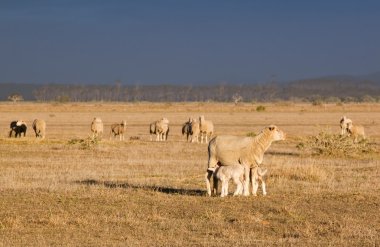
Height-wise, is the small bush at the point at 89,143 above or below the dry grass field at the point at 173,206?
above

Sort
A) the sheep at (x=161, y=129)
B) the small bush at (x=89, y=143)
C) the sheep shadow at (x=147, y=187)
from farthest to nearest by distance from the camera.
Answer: the sheep at (x=161, y=129), the small bush at (x=89, y=143), the sheep shadow at (x=147, y=187)

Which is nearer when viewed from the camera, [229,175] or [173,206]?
[173,206]

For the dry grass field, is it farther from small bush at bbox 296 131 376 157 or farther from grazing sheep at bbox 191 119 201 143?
grazing sheep at bbox 191 119 201 143

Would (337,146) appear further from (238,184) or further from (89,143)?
(238,184)

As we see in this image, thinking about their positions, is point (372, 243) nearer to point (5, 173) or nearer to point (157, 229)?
point (157, 229)

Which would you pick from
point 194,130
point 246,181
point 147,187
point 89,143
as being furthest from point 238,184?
point 194,130

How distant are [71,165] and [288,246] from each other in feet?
51.2

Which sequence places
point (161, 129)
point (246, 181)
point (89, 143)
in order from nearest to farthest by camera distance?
point (246, 181), point (89, 143), point (161, 129)

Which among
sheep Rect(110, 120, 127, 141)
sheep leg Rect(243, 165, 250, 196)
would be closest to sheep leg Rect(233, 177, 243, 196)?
sheep leg Rect(243, 165, 250, 196)

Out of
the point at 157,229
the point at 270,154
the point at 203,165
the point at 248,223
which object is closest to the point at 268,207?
the point at 248,223

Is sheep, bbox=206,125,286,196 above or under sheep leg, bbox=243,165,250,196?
above

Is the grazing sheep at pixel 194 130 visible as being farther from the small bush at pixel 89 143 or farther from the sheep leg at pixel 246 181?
the sheep leg at pixel 246 181

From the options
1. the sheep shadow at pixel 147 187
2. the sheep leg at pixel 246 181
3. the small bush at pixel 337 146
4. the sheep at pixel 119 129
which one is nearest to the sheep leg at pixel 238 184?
the sheep leg at pixel 246 181

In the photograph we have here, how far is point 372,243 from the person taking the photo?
12539 millimetres
